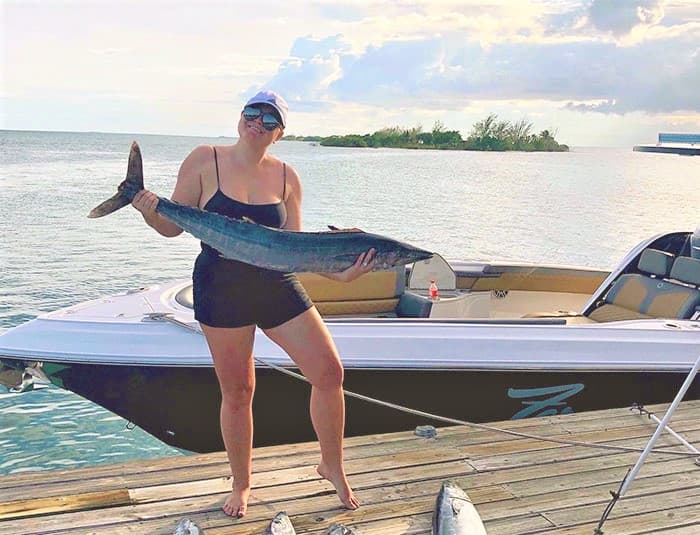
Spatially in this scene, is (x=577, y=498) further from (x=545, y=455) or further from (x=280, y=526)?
(x=280, y=526)

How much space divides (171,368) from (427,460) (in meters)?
1.69

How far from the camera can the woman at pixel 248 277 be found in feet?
8.57

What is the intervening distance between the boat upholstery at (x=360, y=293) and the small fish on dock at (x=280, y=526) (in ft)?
9.37

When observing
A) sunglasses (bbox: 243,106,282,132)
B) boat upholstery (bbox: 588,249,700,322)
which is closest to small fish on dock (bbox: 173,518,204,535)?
sunglasses (bbox: 243,106,282,132)

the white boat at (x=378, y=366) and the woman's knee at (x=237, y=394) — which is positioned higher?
the woman's knee at (x=237, y=394)

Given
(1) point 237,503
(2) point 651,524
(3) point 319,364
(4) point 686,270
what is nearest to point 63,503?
(1) point 237,503

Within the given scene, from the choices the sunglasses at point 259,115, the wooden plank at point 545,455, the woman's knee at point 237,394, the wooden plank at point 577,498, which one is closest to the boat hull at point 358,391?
the wooden plank at point 545,455

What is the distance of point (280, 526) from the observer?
9.16ft

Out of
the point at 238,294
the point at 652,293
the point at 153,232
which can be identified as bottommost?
the point at 153,232

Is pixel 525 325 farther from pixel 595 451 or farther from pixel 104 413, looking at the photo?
pixel 104 413

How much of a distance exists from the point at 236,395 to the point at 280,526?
536mm

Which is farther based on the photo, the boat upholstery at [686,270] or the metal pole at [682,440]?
the boat upholstery at [686,270]

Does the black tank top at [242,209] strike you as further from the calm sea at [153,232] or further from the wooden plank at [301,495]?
the calm sea at [153,232]

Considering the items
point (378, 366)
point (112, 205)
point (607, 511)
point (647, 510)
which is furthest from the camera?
point (378, 366)
